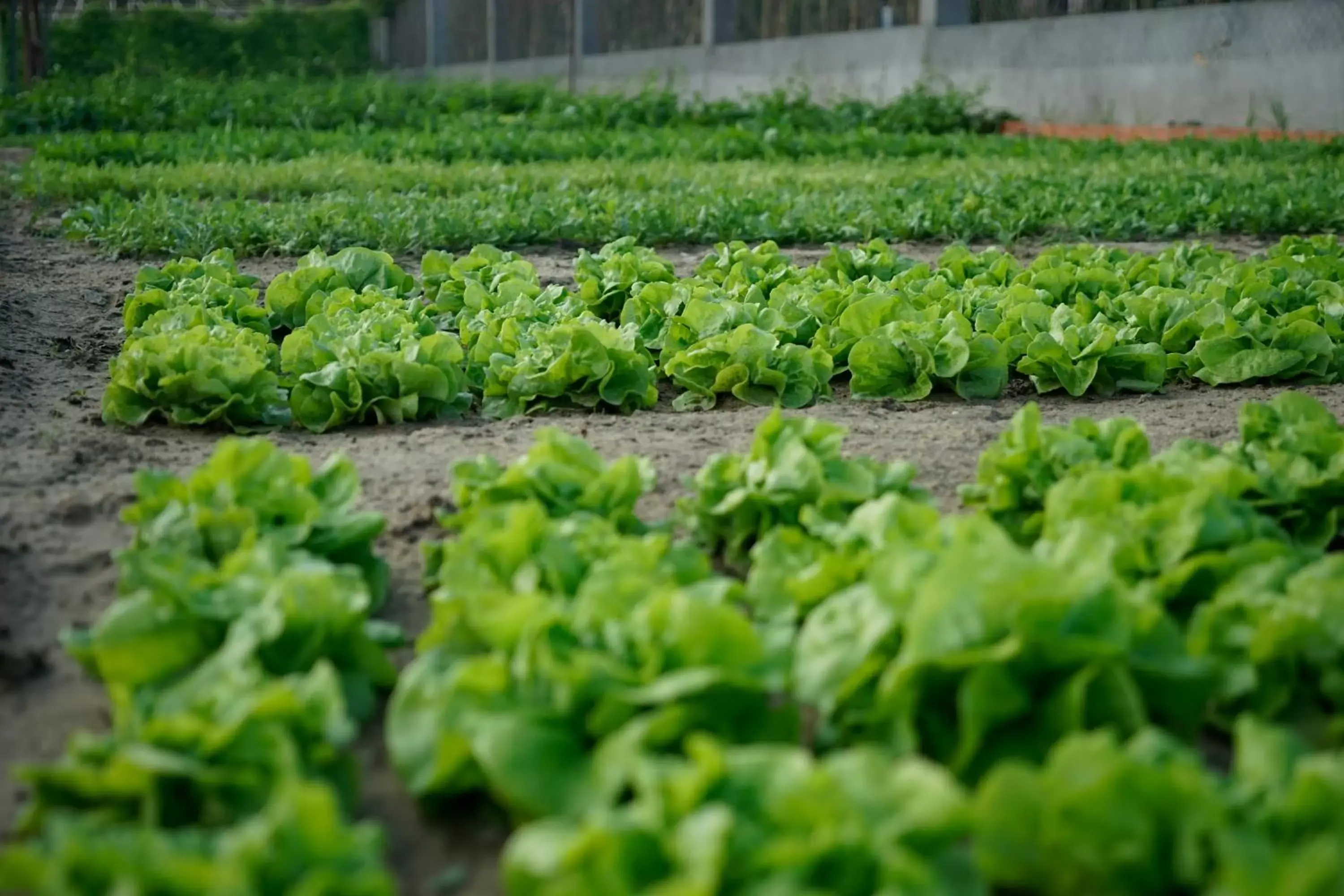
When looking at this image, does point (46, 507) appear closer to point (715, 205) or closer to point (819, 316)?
point (819, 316)

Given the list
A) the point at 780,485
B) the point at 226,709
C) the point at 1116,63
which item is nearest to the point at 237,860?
the point at 226,709

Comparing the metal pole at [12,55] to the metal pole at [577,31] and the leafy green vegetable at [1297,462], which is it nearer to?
the metal pole at [577,31]

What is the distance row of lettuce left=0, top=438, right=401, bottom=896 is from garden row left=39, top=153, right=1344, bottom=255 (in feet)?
16.4

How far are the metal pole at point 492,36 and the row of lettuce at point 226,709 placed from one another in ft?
101

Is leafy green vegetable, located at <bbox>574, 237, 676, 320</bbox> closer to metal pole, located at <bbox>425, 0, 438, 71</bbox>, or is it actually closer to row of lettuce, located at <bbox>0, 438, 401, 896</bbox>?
row of lettuce, located at <bbox>0, 438, 401, 896</bbox>

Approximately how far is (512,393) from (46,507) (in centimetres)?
153

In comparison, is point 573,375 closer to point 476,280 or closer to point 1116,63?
point 476,280

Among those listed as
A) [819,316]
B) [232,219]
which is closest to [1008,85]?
[232,219]

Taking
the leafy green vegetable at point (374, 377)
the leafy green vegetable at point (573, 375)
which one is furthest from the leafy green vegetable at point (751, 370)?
the leafy green vegetable at point (374, 377)

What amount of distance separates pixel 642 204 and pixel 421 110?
9.31 m

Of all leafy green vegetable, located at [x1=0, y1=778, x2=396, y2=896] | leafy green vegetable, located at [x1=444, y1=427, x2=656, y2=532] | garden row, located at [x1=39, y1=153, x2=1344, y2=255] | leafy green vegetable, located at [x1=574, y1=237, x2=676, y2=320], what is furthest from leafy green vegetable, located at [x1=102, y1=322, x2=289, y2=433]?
garden row, located at [x1=39, y1=153, x2=1344, y2=255]

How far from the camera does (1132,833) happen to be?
72.1 inches

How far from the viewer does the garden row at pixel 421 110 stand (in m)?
15.0

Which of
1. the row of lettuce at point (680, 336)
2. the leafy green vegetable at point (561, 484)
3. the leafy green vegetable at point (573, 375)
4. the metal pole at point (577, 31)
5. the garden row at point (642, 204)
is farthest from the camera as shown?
the metal pole at point (577, 31)
